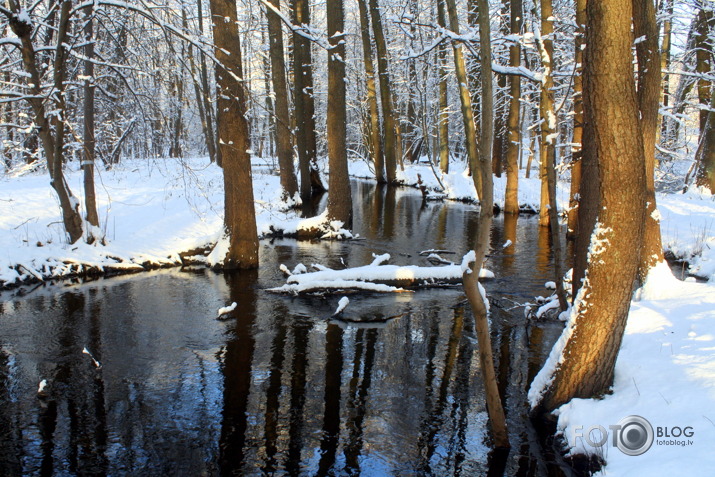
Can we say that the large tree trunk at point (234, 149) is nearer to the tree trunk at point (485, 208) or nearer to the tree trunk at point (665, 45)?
the tree trunk at point (485, 208)

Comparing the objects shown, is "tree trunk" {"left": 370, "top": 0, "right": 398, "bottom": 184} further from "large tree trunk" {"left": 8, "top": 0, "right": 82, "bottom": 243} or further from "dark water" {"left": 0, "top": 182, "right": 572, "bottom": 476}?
"dark water" {"left": 0, "top": 182, "right": 572, "bottom": 476}

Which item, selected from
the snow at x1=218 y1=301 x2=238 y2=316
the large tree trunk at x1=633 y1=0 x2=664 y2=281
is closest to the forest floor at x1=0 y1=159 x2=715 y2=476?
the large tree trunk at x1=633 y1=0 x2=664 y2=281

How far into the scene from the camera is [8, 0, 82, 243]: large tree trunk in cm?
825

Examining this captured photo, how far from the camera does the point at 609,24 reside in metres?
4.26

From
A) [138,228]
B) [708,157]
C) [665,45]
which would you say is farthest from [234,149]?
[665,45]

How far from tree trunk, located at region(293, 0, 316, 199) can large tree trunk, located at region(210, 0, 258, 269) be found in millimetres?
10604

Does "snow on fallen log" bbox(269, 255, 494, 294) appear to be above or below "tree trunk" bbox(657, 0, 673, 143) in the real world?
below

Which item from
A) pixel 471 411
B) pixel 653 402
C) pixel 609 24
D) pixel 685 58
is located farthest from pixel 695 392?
pixel 685 58

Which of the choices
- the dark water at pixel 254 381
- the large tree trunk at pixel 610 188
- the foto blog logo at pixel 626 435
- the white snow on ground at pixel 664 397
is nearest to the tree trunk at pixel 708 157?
the dark water at pixel 254 381

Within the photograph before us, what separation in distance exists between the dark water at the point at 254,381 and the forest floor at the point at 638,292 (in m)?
0.82

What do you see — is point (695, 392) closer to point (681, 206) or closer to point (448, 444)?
point (448, 444)

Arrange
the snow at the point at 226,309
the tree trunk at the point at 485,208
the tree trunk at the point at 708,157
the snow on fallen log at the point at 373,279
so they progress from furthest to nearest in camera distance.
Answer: the tree trunk at the point at 708,157
the snow on fallen log at the point at 373,279
the snow at the point at 226,309
the tree trunk at the point at 485,208

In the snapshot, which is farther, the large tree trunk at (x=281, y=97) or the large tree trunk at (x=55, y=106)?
the large tree trunk at (x=281, y=97)

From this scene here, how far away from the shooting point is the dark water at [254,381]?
4.41 metres
